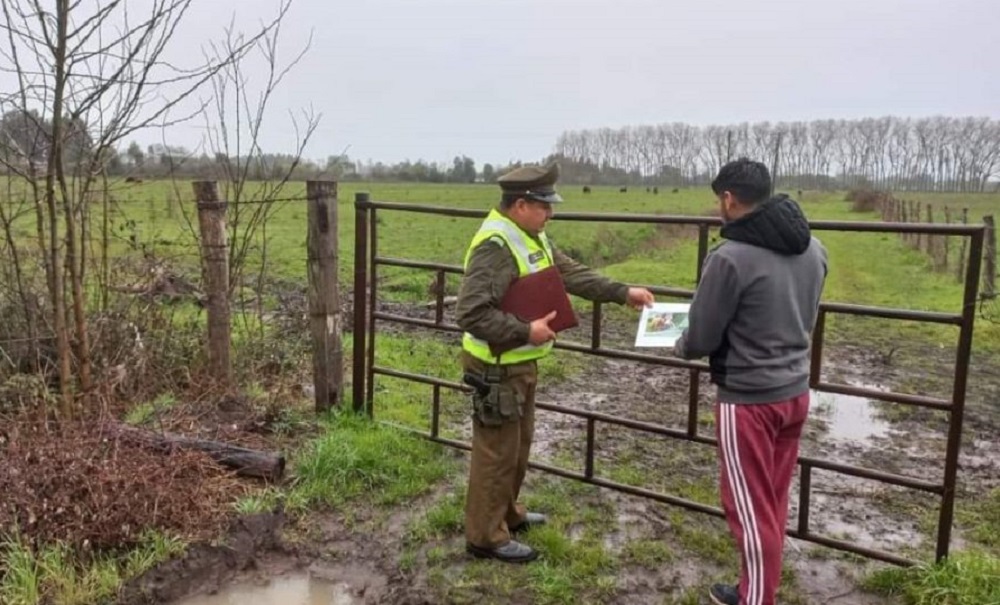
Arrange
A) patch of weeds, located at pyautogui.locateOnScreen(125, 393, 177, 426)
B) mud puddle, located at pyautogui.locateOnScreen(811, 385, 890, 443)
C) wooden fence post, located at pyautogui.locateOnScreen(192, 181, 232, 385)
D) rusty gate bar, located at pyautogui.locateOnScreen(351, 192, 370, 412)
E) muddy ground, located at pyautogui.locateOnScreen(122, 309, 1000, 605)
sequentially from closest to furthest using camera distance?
muddy ground, located at pyautogui.locateOnScreen(122, 309, 1000, 605) < patch of weeds, located at pyautogui.locateOnScreen(125, 393, 177, 426) < rusty gate bar, located at pyautogui.locateOnScreen(351, 192, 370, 412) < wooden fence post, located at pyautogui.locateOnScreen(192, 181, 232, 385) < mud puddle, located at pyautogui.locateOnScreen(811, 385, 890, 443)

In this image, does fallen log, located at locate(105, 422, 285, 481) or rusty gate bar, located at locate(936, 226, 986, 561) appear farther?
fallen log, located at locate(105, 422, 285, 481)

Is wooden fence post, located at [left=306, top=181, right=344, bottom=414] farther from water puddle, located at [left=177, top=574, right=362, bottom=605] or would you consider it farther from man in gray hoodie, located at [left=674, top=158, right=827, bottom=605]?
man in gray hoodie, located at [left=674, top=158, right=827, bottom=605]

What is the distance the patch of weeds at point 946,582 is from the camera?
9.75ft

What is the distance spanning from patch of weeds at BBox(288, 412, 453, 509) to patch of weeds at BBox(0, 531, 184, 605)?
2.80ft

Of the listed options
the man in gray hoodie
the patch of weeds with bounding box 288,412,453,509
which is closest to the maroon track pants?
the man in gray hoodie

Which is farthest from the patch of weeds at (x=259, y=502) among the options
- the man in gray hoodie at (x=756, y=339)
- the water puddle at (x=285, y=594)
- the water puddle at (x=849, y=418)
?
the water puddle at (x=849, y=418)

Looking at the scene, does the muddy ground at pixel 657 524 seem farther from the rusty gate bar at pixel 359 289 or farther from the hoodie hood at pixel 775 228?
the hoodie hood at pixel 775 228

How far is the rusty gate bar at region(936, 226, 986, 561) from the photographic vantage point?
9.83ft

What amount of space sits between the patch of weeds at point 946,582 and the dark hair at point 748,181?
71.1 inches

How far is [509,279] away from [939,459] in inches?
145

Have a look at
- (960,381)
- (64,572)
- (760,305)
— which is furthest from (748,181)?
(64,572)

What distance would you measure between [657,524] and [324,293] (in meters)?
2.55

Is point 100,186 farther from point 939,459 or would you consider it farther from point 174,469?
point 939,459

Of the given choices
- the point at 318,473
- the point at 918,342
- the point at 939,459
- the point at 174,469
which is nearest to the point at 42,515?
the point at 174,469
